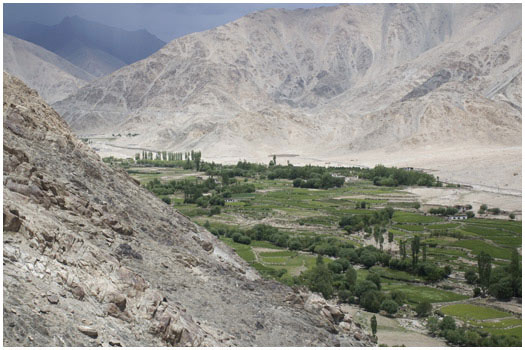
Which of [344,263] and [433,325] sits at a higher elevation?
[344,263]

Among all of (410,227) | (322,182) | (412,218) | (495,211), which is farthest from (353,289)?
(322,182)

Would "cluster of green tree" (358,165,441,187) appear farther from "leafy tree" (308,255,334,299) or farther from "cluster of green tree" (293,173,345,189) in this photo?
"leafy tree" (308,255,334,299)

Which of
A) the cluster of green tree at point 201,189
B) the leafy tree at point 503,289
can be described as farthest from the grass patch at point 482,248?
the cluster of green tree at point 201,189

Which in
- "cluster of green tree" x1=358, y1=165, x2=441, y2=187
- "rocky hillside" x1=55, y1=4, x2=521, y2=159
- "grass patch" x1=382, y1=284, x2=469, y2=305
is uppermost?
"rocky hillside" x1=55, y1=4, x2=521, y2=159

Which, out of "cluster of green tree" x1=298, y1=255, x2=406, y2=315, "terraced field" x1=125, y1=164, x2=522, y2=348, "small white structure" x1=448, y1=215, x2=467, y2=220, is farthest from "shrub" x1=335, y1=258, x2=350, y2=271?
"small white structure" x1=448, y1=215, x2=467, y2=220

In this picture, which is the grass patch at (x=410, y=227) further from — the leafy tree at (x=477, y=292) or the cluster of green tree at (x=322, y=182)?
the cluster of green tree at (x=322, y=182)

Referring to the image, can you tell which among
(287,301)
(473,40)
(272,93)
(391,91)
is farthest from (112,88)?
(287,301)

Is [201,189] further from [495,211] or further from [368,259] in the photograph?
[495,211]
